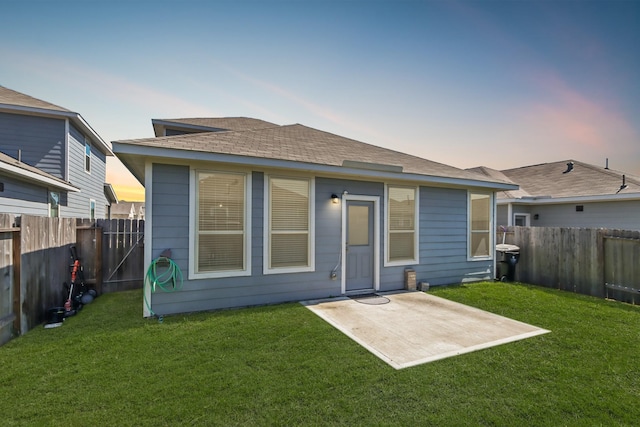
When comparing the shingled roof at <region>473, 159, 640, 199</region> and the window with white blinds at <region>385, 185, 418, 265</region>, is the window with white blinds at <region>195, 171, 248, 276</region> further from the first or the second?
the shingled roof at <region>473, 159, 640, 199</region>

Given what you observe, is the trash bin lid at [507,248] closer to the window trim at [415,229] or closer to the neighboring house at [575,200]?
the window trim at [415,229]

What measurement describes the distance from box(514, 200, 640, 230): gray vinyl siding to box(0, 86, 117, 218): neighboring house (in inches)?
695

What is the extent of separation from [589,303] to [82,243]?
33.5 ft

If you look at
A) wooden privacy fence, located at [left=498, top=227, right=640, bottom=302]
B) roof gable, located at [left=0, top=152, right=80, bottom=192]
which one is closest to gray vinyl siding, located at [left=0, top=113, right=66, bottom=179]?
roof gable, located at [left=0, top=152, right=80, bottom=192]

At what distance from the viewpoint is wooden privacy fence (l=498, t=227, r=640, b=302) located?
5.66 m

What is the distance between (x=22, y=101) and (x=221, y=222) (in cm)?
919

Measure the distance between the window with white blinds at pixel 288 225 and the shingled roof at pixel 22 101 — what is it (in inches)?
317

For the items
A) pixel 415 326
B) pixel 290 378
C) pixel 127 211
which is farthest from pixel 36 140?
pixel 127 211

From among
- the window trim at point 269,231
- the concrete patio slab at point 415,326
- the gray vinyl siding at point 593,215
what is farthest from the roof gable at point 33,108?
the gray vinyl siding at point 593,215

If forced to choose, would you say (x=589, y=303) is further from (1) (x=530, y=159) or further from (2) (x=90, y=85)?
(1) (x=530, y=159)

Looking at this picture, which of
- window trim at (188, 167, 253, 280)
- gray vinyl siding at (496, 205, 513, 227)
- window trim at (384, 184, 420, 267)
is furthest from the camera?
gray vinyl siding at (496, 205, 513, 227)

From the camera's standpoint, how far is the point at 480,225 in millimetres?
7426

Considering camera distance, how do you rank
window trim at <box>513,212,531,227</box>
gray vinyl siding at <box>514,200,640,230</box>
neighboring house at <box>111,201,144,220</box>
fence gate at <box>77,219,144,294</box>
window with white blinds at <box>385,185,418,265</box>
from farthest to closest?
neighboring house at <box>111,201,144,220</box>
window trim at <box>513,212,531,227</box>
gray vinyl siding at <box>514,200,640,230</box>
window with white blinds at <box>385,185,418,265</box>
fence gate at <box>77,219,144,294</box>

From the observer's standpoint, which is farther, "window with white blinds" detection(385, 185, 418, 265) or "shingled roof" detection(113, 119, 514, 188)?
"window with white blinds" detection(385, 185, 418, 265)
